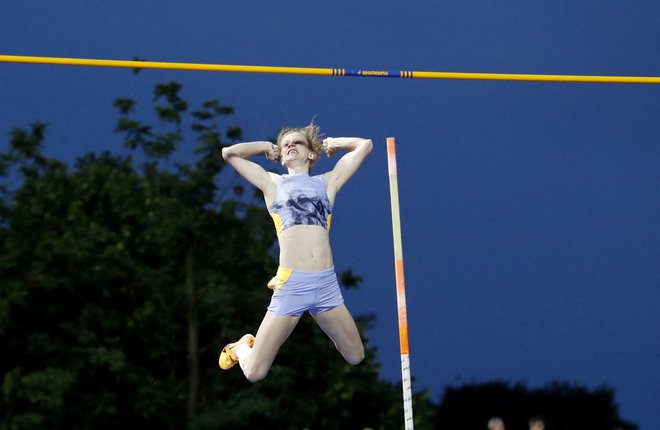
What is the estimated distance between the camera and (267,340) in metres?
7.00

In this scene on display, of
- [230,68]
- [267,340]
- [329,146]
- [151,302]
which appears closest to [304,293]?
[267,340]

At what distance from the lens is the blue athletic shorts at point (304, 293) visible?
6895 millimetres

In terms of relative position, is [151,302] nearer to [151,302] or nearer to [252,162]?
[151,302]

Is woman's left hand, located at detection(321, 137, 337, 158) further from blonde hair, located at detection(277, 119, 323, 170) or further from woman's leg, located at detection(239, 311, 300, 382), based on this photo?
woman's leg, located at detection(239, 311, 300, 382)

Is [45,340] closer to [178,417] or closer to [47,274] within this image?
[47,274]

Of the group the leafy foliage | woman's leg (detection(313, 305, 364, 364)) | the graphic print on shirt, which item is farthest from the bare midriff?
the leafy foliage

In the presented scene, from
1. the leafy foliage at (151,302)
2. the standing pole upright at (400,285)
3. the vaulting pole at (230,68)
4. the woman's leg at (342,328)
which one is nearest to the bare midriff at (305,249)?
the woman's leg at (342,328)

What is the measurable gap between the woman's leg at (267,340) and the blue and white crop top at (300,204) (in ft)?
1.71

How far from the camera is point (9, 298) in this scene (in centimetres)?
1587

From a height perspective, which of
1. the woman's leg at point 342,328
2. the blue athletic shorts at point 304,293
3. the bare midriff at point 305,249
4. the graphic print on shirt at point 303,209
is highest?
the graphic print on shirt at point 303,209

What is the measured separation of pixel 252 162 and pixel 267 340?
107 centimetres

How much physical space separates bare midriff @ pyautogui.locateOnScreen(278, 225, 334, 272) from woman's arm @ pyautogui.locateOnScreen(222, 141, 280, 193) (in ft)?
1.19

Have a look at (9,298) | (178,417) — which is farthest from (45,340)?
(178,417)

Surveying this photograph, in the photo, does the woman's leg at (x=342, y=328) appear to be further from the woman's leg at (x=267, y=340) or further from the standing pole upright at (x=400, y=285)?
the standing pole upright at (x=400, y=285)
